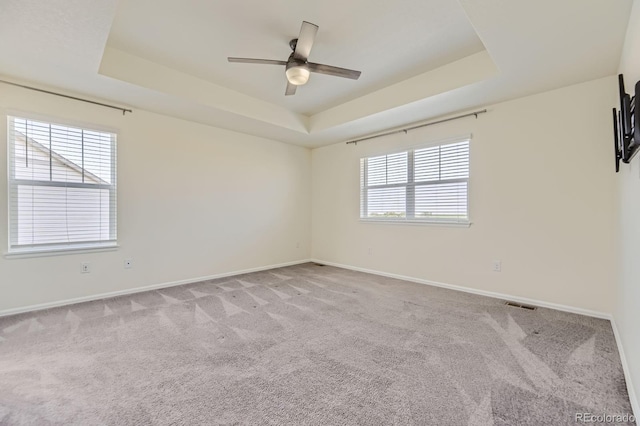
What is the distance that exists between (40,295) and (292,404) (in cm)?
319

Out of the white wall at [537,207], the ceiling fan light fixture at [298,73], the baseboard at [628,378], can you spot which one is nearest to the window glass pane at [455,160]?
the white wall at [537,207]

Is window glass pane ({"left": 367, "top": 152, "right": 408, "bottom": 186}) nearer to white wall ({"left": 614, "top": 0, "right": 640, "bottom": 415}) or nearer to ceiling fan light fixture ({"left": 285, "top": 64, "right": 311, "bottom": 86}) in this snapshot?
ceiling fan light fixture ({"left": 285, "top": 64, "right": 311, "bottom": 86})

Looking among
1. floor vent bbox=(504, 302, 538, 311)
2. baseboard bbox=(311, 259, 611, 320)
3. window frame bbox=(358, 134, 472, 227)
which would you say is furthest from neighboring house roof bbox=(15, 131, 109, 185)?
floor vent bbox=(504, 302, 538, 311)

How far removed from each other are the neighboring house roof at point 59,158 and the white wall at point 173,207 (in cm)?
13

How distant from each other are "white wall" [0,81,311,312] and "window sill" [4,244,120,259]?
5 cm

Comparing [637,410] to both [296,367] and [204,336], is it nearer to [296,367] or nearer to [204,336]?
[296,367]

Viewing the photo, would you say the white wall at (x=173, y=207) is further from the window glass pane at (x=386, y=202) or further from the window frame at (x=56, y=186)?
the window glass pane at (x=386, y=202)

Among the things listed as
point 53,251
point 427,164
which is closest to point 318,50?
point 427,164

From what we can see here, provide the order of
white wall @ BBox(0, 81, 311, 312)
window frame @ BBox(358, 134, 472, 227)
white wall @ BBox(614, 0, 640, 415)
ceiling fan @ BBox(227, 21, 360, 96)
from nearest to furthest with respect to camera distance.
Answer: white wall @ BBox(614, 0, 640, 415) < ceiling fan @ BBox(227, 21, 360, 96) < white wall @ BBox(0, 81, 311, 312) < window frame @ BBox(358, 134, 472, 227)

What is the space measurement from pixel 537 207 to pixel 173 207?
4.60 m

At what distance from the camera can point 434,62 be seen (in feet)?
9.73

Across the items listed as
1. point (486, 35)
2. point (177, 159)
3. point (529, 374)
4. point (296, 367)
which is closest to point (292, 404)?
point (296, 367)

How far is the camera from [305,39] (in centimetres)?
224

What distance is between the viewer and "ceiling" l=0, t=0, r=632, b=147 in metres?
1.94
